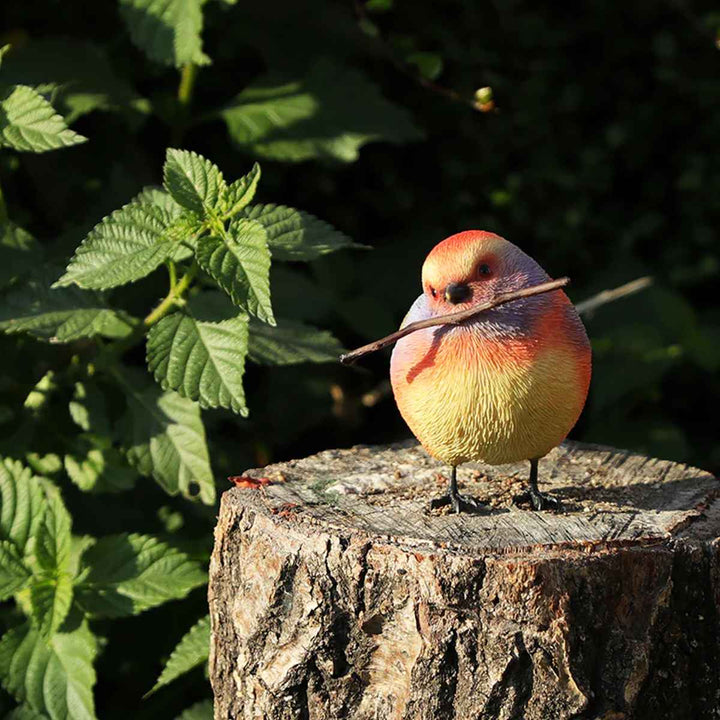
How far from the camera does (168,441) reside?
271 cm

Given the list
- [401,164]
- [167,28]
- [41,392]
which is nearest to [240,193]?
[167,28]

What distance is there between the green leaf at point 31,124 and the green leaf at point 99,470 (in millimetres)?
787

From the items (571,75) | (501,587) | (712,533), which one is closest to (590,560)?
(501,587)

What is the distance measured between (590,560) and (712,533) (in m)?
0.32

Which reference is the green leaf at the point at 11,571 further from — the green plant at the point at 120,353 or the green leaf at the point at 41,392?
the green leaf at the point at 41,392

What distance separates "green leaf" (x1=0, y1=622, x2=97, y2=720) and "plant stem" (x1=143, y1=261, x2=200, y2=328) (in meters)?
0.73

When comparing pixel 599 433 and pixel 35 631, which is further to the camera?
pixel 599 433

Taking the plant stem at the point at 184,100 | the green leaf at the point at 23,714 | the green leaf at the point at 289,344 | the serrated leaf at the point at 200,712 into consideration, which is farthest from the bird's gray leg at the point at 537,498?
the plant stem at the point at 184,100

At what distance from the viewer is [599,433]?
3.87 meters

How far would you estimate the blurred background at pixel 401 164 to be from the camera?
3.30 meters

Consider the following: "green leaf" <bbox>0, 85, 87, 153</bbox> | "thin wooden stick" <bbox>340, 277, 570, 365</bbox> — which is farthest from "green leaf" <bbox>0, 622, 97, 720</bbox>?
"green leaf" <bbox>0, 85, 87, 153</bbox>

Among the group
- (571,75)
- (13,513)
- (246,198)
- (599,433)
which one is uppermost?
(246,198)

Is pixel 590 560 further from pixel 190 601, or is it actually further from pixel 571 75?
pixel 571 75

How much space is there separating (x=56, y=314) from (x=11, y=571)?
603 mm
